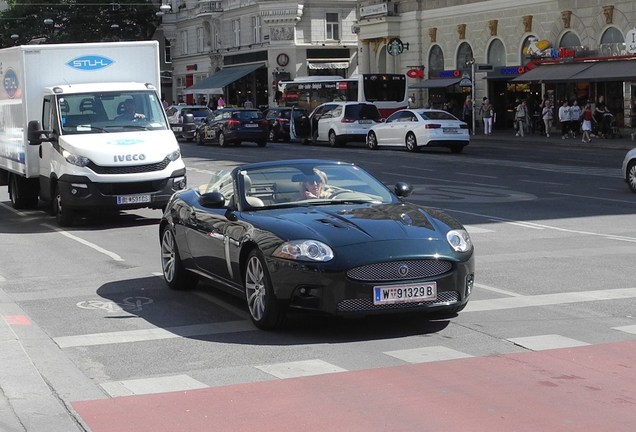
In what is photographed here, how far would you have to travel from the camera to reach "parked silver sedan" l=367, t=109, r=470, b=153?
38.1 m

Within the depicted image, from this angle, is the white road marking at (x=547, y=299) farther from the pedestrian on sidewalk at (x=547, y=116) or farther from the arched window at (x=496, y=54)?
the arched window at (x=496, y=54)

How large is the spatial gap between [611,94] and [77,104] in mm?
30938

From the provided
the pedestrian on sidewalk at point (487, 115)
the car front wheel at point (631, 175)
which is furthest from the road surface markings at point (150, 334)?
the pedestrian on sidewalk at point (487, 115)

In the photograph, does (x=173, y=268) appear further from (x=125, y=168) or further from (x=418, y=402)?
(x=125, y=168)

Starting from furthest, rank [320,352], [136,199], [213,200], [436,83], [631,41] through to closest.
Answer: [436,83]
[631,41]
[136,199]
[213,200]
[320,352]

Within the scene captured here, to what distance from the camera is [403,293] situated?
9.14 m

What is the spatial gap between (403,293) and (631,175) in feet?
46.6

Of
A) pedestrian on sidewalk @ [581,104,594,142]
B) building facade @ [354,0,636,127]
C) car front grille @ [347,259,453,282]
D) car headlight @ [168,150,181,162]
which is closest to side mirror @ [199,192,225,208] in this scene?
car front grille @ [347,259,453,282]

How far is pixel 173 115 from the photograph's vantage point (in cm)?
5366

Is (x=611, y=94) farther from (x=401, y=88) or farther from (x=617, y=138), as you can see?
(x=401, y=88)

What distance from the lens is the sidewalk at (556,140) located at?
1571 inches

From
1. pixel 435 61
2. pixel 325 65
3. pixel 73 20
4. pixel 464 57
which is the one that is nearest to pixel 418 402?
pixel 464 57

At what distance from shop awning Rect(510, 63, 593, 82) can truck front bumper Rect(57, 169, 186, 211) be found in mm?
28620

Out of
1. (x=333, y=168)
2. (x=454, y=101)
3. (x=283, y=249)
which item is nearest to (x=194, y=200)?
(x=333, y=168)
